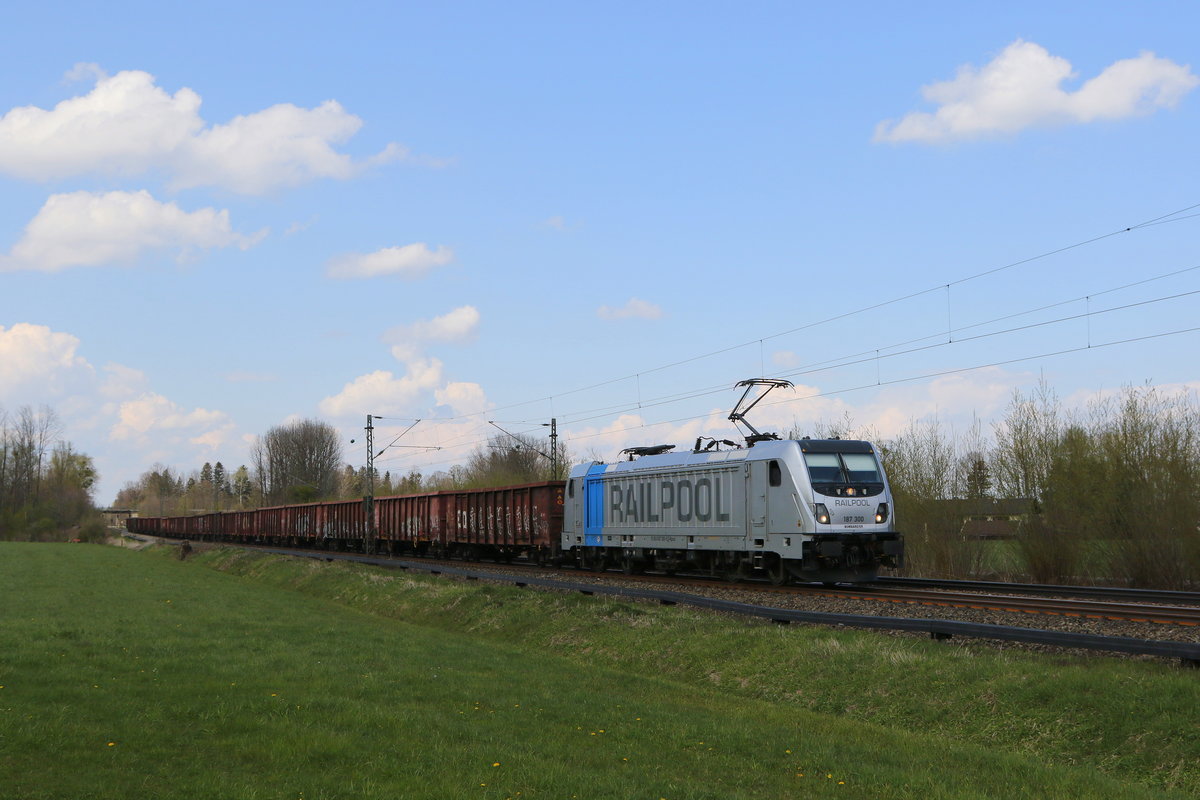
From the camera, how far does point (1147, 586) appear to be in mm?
26453

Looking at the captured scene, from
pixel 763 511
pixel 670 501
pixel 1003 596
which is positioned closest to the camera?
pixel 1003 596

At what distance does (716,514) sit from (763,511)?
2032 mm

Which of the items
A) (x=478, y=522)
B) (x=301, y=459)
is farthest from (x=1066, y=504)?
(x=301, y=459)

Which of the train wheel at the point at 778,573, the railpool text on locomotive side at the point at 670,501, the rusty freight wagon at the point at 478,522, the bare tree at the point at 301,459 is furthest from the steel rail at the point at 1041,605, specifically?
the bare tree at the point at 301,459

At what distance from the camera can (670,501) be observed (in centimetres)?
2689

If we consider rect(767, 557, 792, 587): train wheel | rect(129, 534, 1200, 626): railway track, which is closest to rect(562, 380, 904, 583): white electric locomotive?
rect(767, 557, 792, 587): train wheel

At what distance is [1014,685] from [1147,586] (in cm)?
1833

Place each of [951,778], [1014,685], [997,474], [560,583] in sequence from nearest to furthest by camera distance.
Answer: [951,778] < [1014,685] < [560,583] < [997,474]

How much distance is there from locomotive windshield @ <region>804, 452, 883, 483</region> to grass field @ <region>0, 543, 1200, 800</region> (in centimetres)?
534

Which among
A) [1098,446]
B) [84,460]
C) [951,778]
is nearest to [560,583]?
[951,778]

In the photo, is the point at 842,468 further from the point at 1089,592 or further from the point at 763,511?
the point at 1089,592

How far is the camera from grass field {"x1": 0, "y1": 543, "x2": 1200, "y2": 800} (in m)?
8.50

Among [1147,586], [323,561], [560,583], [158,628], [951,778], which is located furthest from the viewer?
[323,561]

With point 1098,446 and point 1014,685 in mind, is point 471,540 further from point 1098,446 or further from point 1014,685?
point 1014,685
